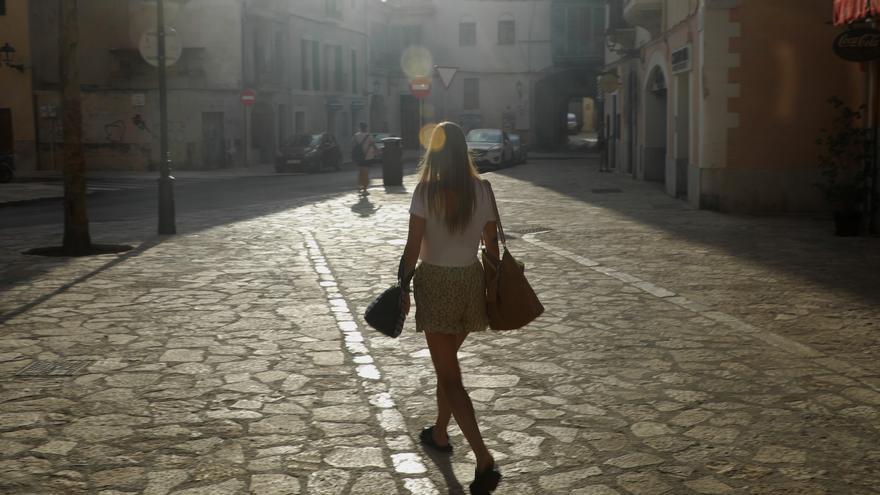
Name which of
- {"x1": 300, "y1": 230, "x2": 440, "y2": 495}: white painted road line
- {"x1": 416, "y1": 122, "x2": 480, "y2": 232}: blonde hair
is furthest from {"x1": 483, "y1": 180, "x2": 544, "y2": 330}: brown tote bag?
{"x1": 300, "y1": 230, "x2": 440, "y2": 495}: white painted road line

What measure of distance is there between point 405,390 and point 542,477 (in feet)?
5.78

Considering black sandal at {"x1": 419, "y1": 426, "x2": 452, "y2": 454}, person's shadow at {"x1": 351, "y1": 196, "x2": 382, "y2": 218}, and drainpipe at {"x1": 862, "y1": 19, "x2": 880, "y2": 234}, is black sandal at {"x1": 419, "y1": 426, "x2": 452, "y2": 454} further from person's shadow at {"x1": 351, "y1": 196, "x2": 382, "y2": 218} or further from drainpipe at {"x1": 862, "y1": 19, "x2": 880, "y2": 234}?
person's shadow at {"x1": 351, "y1": 196, "x2": 382, "y2": 218}

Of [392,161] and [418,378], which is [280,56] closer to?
[392,161]

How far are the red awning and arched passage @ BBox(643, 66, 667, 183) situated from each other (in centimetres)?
1133

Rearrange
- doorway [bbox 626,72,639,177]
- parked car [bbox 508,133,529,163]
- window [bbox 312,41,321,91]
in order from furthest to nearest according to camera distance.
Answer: window [bbox 312,41,321,91]
parked car [bbox 508,133,529,163]
doorway [bbox 626,72,639,177]

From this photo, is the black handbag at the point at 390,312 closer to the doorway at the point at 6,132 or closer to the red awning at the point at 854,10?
the red awning at the point at 854,10

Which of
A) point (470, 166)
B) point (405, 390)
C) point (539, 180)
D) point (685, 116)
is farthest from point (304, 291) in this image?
point (539, 180)

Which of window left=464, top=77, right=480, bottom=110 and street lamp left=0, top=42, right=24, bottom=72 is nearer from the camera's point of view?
street lamp left=0, top=42, right=24, bottom=72

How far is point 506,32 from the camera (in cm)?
6103

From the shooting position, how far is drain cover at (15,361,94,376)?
22.4 feet

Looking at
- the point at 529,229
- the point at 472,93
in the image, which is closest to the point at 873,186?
the point at 529,229

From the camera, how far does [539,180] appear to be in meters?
30.8

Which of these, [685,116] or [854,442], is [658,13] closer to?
[685,116]

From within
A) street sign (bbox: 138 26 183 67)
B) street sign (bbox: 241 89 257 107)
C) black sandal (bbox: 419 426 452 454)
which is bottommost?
black sandal (bbox: 419 426 452 454)
